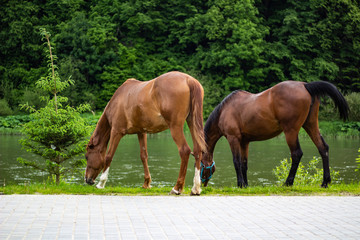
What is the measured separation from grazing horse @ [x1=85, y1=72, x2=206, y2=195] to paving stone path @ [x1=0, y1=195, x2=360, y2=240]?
1012 mm

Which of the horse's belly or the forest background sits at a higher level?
the forest background

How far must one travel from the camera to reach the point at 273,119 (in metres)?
9.36

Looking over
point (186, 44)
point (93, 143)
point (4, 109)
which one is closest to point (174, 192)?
point (93, 143)

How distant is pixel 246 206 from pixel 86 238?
2.72m

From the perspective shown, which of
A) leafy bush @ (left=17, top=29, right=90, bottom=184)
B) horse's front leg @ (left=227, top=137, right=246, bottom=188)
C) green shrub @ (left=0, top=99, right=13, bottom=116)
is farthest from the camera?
green shrub @ (left=0, top=99, right=13, bottom=116)

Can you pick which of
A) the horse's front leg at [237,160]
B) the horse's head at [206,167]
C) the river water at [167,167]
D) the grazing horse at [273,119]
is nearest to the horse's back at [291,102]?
the grazing horse at [273,119]

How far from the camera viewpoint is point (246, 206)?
6.68 meters

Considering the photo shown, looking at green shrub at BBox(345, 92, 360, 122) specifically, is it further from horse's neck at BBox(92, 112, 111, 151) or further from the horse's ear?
the horse's ear

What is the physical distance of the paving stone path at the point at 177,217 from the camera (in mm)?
5004

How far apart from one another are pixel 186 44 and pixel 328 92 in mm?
44010

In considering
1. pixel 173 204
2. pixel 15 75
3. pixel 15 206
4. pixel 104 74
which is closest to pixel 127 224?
pixel 173 204

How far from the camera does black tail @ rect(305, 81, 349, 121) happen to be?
8.79m

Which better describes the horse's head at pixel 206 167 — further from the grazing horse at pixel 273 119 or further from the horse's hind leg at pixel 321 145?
the horse's hind leg at pixel 321 145

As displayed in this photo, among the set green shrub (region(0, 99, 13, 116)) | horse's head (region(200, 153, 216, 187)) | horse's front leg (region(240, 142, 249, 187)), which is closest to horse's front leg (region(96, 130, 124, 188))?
horse's head (region(200, 153, 216, 187))
